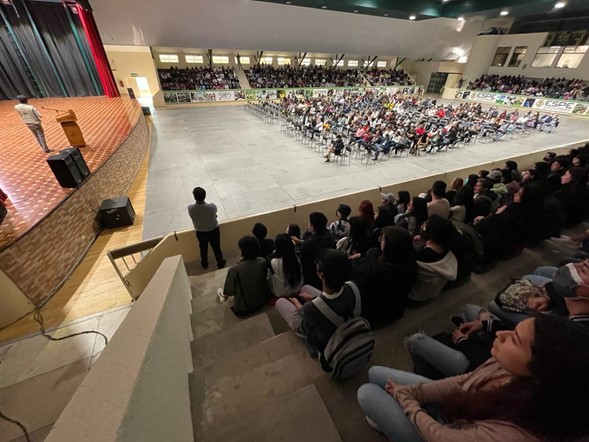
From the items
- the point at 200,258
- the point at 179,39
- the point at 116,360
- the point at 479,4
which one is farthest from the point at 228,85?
the point at 116,360

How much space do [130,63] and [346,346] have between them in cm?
2010

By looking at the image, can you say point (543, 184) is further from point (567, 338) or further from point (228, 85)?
point (228, 85)

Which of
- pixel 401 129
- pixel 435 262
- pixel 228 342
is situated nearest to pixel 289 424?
pixel 228 342

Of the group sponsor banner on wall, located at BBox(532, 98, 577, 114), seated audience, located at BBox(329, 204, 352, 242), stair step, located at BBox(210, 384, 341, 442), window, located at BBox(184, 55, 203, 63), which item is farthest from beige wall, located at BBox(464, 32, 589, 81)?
stair step, located at BBox(210, 384, 341, 442)

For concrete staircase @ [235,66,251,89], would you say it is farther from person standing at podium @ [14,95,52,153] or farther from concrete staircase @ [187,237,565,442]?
concrete staircase @ [187,237,565,442]

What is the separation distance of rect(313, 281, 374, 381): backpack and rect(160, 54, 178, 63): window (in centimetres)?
2292

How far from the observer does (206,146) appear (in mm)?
9484

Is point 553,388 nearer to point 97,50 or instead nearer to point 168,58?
point 97,50

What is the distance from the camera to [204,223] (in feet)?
11.7

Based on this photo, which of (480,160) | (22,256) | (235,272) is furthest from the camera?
(480,160)

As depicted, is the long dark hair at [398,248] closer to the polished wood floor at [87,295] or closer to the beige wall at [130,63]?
the polished wood floor at [87,295]

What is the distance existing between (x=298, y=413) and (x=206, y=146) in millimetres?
9657

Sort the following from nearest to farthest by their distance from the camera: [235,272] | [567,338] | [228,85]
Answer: [567,338]
[235,272]
[228,85]

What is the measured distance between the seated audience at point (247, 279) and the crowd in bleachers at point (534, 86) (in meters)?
24.2
